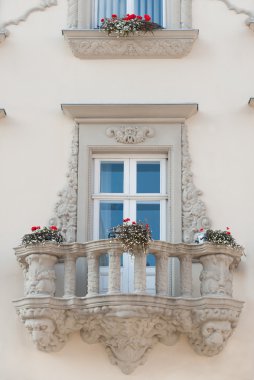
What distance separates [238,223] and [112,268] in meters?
1.78

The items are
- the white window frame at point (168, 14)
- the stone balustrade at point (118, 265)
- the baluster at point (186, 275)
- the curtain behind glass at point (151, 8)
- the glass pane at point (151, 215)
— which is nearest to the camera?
the stone balustrade at point (118, 265)

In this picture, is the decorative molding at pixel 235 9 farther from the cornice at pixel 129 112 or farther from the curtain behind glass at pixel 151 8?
the cornice at pixel 129 112

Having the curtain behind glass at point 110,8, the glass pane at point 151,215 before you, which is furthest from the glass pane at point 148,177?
the curtain behind glass at point 110,8

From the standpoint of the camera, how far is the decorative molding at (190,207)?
1231cm

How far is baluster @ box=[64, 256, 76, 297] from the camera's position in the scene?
38.5ft

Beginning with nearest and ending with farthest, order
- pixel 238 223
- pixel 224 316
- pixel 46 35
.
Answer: pixel 224 316 → pixel 238 223 → pixel 46 35

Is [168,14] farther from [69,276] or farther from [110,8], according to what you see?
[69,276]

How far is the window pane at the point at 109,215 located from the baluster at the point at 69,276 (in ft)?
2.79

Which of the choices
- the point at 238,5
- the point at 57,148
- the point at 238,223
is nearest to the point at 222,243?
the point at 238,223

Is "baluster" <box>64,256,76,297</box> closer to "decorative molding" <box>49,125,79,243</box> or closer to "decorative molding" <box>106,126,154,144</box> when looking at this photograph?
"decorative molding" <box>49,125,79,243</box>

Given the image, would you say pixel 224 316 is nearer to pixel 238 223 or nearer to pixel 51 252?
pixel 238 223

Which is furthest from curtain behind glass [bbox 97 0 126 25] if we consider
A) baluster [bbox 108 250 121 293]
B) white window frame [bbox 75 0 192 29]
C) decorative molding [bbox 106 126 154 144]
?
baluster [bbox 108 250 121 293]

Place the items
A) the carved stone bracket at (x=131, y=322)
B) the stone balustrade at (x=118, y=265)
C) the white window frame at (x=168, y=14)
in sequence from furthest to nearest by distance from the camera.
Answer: the white window frame at (x=168, y=14) < the stone balustrade at (x=118, y=265) < the carved stone bracket at (x=131, y=322)

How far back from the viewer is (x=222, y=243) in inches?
461
